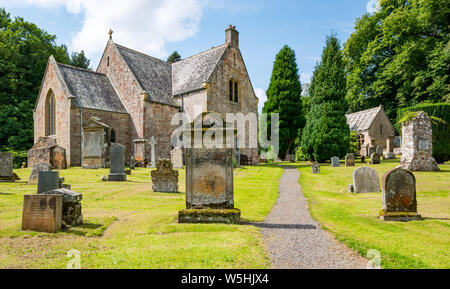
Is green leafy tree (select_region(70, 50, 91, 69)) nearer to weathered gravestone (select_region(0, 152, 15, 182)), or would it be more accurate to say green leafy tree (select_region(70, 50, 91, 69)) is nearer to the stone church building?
the stone church building

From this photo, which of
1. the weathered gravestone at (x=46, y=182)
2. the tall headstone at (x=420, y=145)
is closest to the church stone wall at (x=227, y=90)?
the tall headstone at (x=420, y=145)

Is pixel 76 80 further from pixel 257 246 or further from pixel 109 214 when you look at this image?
pixel 257 246

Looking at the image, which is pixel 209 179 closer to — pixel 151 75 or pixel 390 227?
pixel 390 227

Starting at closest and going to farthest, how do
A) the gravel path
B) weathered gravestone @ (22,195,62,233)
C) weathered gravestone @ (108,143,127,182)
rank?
the gravel path, weathered gravestone @ (22,195,62,233), weathered gravestone @ (108,143,127,182)

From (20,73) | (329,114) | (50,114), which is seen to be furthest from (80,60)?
(329,114)

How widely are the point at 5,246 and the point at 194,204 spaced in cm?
356

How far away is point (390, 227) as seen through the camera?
654 centimetres

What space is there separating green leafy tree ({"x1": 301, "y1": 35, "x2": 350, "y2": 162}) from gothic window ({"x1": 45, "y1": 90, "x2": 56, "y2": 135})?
976 inches

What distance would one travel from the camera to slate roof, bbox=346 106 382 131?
38.6m

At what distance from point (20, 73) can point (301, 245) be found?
143ft

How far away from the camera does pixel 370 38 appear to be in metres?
36.8

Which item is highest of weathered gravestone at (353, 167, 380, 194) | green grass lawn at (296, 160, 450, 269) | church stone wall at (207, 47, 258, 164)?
church stone wall at (207, 47, 258, 164)

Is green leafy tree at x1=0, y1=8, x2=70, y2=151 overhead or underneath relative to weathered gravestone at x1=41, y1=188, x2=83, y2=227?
overhead

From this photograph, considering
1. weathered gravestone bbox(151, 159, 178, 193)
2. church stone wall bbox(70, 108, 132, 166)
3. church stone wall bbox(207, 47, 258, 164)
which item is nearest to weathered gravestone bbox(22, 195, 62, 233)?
weathered gravestone bbox(151, 159, 178, 193)
